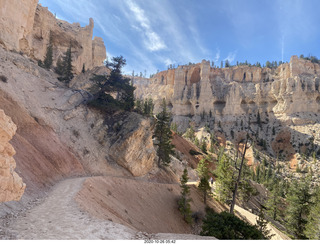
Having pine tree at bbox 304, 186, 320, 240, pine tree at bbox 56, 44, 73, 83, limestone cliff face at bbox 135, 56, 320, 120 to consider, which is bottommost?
pine tree at bbox 304, 186, 320, 240

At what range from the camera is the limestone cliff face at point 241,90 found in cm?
9536

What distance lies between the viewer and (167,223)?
1830cm

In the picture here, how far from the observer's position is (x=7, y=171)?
6762mm

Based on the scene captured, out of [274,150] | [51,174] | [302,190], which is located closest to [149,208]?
[51,174]

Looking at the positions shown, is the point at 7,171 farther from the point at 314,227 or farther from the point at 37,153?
the point at 314,227

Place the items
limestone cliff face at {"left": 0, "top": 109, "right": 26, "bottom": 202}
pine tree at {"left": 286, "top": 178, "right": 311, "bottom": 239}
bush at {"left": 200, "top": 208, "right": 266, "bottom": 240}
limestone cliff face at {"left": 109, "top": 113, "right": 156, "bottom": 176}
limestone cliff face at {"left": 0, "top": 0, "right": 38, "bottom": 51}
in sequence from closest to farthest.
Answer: limestone cliff face at {"left": 0, "top": 109, "right": 26, "bottom": 202} < bush at {"left": 200, "top": 208, "right": 266, "bottom": 240} < limestone cliff face at {"left": 109, "top": 113, "right": 156, "bottom": 176} < pine tree at {"left": 286, "top": 178, "right": 311, "bottom": 239} < limestone cliff face at {"left": 0, "top": 0, "right": 38, "bottom": 51}

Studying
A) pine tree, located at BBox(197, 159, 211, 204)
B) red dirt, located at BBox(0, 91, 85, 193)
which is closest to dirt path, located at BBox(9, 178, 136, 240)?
red dirt, located at BBox(0, 91, 85, 193)

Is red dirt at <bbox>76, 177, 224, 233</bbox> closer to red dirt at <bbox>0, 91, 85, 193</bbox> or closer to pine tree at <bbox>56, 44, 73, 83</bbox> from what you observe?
red dirt at <bbox>0, 91, 85, 193</bbox>

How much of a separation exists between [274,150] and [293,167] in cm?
1382

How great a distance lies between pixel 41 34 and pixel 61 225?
5482 centimetres

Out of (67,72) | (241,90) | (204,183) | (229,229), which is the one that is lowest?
(204,183)

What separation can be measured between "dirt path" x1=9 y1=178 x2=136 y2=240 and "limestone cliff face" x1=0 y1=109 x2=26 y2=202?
1046 millimetres

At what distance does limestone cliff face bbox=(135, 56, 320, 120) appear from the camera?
95.4 m

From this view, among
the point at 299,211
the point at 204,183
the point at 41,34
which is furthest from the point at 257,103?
the point at 41,34
